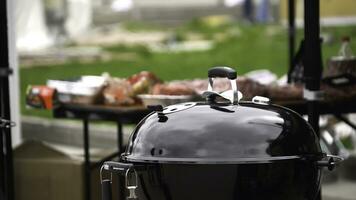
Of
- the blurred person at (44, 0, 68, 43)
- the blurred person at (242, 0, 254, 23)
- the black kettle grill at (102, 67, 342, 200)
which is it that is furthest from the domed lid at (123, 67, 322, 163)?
the blurred person at (242, 0, 254, 23)

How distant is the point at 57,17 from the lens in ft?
74.7

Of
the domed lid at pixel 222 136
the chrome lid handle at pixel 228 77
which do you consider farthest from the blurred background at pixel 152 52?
the domed lid at pixel 222 136

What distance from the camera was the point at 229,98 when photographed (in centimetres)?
344

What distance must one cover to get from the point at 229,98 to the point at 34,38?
15.0 m

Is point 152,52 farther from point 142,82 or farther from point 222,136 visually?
point 222,136

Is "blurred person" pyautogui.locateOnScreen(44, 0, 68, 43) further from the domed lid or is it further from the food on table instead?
the domed lid

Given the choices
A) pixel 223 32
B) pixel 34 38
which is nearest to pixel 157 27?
pixel 223 32

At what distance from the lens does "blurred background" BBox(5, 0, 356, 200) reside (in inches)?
232

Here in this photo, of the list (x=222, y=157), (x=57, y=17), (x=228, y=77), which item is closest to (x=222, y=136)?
(x=222, y=157)

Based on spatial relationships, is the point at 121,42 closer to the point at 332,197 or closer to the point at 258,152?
the point at 332,197

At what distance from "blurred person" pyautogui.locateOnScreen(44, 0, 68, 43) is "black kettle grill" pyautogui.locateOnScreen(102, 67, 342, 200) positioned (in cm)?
1876

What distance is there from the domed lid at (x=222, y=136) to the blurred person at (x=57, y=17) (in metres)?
18.7

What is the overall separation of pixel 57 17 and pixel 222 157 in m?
20.0

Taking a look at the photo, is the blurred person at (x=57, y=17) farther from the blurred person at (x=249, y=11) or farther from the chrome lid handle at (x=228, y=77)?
the chrome lid handle at (x=228, y=77)
